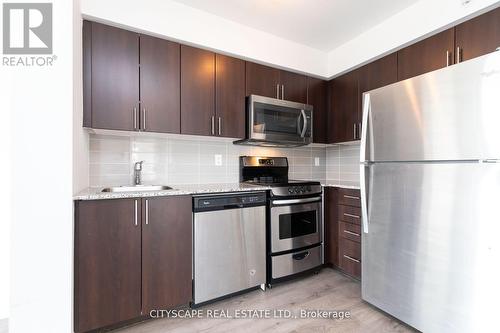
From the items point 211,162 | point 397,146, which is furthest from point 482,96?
point 211,162

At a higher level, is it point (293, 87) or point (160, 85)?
point (293, 87)

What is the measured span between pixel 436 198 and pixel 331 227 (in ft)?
4.20

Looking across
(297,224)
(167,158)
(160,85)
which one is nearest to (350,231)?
(297,224)

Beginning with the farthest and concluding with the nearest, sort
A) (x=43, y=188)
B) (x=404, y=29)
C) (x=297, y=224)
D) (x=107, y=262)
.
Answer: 1. (x=297, y=224)
2. (x=404, y=29)
3. (x=107, y=262)
4. (x=43, y=188)

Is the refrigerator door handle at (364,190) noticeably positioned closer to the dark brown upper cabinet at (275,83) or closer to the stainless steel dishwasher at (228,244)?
the stainless steel dishwasher at (228,244)

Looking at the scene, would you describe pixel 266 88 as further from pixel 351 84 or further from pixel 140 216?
pixel 140 216

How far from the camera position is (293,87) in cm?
271

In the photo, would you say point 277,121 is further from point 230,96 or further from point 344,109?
point 344,109

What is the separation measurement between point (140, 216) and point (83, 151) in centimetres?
69

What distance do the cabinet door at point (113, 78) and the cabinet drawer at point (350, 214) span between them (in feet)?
7.10

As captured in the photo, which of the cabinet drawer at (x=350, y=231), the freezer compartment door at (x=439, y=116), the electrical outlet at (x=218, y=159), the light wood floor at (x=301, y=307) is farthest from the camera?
the electrical outlet at (x=218, y=159)

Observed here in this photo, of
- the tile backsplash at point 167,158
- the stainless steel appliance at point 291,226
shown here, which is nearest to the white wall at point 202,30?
the tile backsplash at point 167,158

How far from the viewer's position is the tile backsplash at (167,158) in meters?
2.10

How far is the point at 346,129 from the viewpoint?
8.95ft
